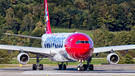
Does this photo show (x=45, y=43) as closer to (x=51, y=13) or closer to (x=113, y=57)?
(x=113, y=57)

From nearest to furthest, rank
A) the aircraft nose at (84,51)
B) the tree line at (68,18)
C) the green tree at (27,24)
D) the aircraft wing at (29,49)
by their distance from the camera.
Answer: the aircraft nose at (84,51), the aircraft wing at (29,49), the green tree at (27,24), the tree line at (68,18)

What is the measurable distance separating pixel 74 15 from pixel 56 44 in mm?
154261

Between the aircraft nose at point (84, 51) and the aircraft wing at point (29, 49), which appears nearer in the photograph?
the aircraft nose at point (84, 51)

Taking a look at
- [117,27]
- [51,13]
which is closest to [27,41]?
[51,13]

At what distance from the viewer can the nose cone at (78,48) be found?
34156 millimetres

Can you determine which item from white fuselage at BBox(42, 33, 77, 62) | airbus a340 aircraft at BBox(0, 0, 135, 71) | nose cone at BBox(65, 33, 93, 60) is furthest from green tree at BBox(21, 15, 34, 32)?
nose cone at BBox(65, 33, 93, 60)

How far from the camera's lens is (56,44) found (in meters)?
39.7

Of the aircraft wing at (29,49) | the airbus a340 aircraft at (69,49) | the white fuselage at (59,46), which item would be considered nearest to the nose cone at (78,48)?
the airbus a340 aircraft at (69,49)

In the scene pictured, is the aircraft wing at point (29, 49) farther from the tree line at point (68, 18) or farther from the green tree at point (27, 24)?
the green tree at point (27, 24)

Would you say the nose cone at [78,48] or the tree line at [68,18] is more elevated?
the tree line at [68,18]

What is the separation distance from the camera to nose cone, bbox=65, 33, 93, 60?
34156 millimetres

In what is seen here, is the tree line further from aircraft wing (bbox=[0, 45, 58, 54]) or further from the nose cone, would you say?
the nose cone

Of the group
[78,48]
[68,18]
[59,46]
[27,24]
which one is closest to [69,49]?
[78,48]

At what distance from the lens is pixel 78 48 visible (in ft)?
113
